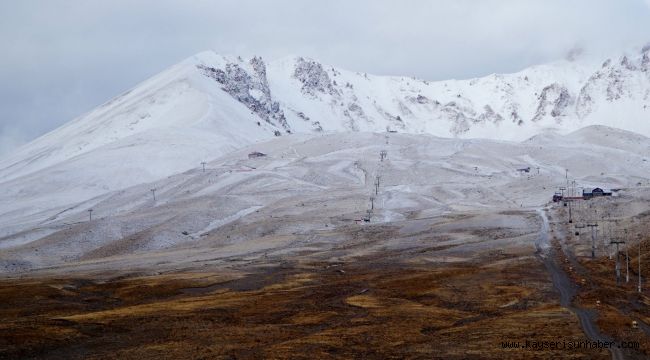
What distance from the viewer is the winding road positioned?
44469 millimetres

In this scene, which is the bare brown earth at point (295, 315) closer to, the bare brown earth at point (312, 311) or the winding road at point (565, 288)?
the bare brown earth at point (312, 311)

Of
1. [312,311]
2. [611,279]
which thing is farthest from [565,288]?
[312,311]

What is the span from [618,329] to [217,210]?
12905 centimetres

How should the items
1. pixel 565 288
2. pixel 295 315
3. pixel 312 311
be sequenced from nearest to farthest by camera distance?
pixel 295 315, pixel 312 311, pixel 565 288

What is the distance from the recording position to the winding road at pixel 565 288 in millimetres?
44469

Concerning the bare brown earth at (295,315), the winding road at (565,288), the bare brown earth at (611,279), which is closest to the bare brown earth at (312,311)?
the bare brown earth at (295,315)

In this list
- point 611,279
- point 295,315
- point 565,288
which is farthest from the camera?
point 611,279

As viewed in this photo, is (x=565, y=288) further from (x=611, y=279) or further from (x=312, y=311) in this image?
(x=312, y=311)

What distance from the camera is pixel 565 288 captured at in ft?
→ 229

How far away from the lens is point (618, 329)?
152 ft

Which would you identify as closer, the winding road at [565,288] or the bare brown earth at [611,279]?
the winding road at [565,288]

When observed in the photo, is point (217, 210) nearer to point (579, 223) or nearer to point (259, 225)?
point (259, 225)

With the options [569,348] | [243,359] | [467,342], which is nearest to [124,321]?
[243,359]

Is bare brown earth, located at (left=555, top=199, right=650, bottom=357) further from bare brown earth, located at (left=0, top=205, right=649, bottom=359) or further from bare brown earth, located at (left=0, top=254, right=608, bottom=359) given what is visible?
bare brown earth, located at (left=0, top=254, right=608, bottom=359)
